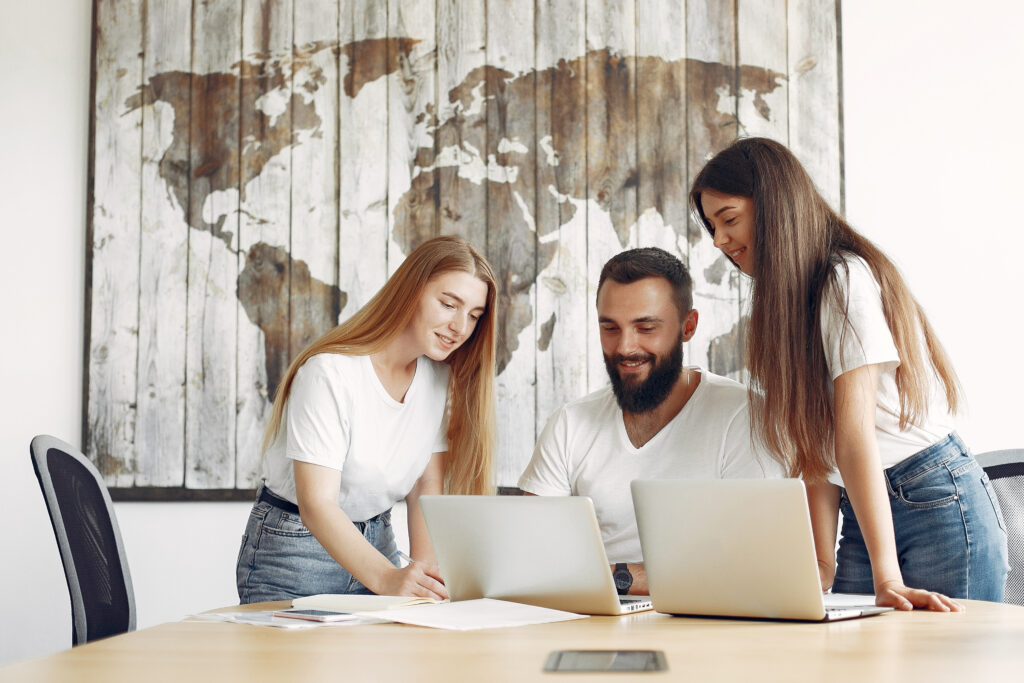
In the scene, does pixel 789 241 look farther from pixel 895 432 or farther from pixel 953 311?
pixel 953 311

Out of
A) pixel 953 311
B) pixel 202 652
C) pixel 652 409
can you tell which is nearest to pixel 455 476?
pixel 652 409

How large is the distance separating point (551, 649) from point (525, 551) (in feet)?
1.05

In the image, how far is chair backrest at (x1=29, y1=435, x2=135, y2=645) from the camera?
159cm

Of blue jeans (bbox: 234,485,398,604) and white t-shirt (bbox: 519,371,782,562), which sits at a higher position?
white t-shirt (bbox: 519,371,782,562)

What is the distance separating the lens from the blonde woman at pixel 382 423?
185 centimetres

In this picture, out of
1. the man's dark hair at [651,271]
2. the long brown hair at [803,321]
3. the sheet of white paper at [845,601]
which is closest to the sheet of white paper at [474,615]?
the sheet of white paper at [845,601]

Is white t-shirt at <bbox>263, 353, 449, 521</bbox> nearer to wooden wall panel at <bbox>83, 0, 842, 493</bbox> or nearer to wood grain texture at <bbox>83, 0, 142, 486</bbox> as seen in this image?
wooden wall panel at <bbox>83, 0, 842, 493</bbox>

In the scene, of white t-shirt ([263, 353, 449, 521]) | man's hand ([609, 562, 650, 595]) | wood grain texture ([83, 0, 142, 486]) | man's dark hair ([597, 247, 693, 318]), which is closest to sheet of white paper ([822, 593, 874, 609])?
man's hand ([609, 562, 650, 595])

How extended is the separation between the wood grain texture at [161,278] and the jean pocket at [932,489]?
6.46 feet

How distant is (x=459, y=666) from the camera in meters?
0.93

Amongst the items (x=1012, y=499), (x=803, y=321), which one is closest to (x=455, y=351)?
(x=803, y=321)

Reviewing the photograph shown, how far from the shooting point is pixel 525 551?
134 centimetres

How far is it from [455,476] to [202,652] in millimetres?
1053

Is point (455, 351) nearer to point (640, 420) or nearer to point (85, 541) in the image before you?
point (640, 420)
